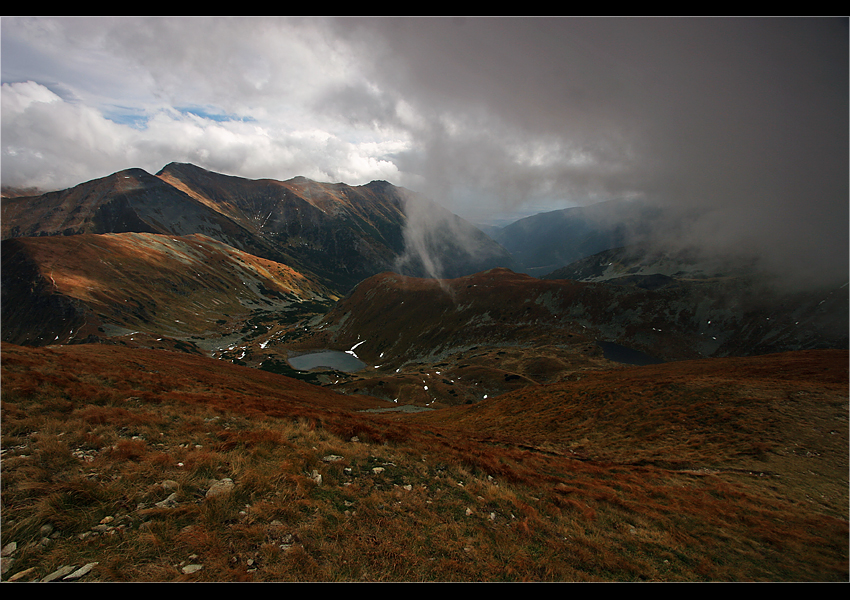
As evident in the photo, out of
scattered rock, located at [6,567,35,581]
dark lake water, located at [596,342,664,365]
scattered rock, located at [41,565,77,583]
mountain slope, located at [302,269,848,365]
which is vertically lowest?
dark lake water, located at [596,342,664,365]

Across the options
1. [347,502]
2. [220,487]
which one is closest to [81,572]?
[220,487]

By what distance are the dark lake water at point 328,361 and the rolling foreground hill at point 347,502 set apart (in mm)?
142188

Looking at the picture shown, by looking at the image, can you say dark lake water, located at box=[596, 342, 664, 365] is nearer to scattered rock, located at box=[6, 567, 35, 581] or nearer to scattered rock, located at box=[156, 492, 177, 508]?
scattered rock, located at box=[156, 492, 177, 508]

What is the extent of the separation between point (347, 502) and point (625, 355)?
480ft

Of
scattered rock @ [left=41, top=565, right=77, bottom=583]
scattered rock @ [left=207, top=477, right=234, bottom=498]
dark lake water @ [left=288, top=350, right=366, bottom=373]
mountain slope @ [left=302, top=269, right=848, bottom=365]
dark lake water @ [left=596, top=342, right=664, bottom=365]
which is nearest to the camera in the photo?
scattered rock @ [left=41, top=565, right=77, bottom=583]

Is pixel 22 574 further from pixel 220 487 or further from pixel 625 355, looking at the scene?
pixel 625 355

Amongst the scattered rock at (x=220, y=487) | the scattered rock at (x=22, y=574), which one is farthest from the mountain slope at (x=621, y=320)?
the scattered rock at (x=22, y=574)

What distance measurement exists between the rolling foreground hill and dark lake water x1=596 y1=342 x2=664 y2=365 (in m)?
114

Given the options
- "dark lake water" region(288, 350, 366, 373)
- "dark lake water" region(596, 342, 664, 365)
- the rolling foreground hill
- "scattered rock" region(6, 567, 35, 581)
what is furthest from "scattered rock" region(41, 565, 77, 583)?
"dark lake water" region(288, 350, 366, 373)

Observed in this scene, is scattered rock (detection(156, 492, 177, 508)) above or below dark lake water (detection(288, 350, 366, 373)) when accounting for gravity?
above

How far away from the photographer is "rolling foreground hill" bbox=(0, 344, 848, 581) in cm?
579

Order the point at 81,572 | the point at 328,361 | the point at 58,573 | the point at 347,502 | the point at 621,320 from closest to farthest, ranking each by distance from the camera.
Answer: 1. the point at 58,573
2. the point at 81,572
3. the point at 347,502
4. the point at 621,320
5. the point at 328,361

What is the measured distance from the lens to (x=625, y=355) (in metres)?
126

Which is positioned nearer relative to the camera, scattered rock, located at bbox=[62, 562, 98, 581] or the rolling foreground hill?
scattered rock, located at bbox=[62, 562, 98, 581]
